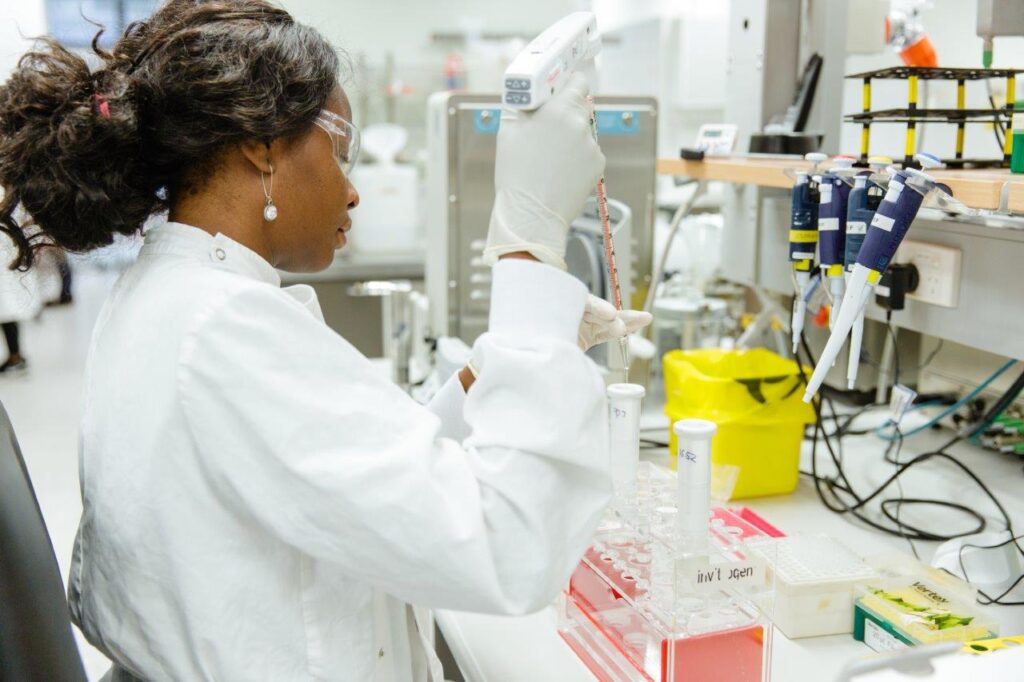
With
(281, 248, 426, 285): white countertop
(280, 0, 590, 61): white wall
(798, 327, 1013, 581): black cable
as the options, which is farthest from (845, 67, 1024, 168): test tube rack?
(280, 0, 590, 61): white wall

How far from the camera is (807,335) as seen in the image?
204 cm

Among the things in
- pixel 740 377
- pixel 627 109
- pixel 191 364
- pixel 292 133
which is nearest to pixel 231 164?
pixel 292 133

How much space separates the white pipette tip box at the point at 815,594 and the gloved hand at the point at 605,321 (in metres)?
0.33

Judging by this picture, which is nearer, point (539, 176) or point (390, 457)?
point (390, 457)

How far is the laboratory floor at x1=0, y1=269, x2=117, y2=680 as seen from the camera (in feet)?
5.74

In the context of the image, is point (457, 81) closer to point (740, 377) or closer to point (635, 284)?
point (635, 284)

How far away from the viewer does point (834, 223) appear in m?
1.15

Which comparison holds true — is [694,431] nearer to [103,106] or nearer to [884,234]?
[884,234]

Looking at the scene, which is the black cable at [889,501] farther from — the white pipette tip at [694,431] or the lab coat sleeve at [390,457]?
the lab coat sleeve at [390,457]

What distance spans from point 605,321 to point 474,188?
106 centimetres

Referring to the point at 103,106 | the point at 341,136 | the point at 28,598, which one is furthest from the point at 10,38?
the point at 28,598

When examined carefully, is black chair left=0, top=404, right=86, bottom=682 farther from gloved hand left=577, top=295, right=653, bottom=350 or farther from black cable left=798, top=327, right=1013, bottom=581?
black cable left=798, top=327, right=1013, bottom=581

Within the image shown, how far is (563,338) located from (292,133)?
1.17 feet

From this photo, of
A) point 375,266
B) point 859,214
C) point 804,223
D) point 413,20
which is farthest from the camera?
point 413,20
